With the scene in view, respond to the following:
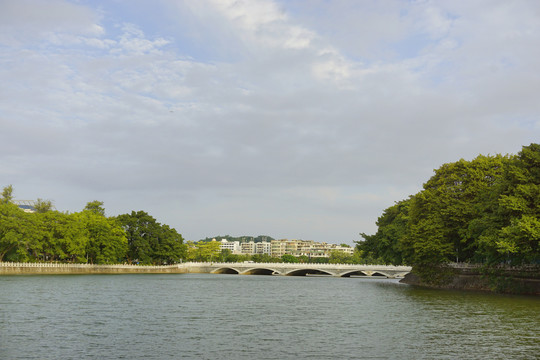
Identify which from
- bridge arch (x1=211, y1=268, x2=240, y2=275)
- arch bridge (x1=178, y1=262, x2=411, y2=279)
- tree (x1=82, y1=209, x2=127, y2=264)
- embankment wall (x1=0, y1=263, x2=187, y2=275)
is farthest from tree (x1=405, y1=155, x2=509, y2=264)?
bridge arch (x1=211, y1=268, x2=240, y2=275)

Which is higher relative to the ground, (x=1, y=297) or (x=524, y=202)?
(x=524, y=202)

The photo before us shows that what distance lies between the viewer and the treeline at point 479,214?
55125mm

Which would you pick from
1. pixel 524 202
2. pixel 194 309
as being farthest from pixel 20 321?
pixel 524 202

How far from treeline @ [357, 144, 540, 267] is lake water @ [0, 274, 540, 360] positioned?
815 centimetres

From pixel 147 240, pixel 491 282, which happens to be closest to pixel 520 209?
pixel 491 282

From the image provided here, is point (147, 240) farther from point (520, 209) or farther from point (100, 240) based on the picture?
point (520, 209)

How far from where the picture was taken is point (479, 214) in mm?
67188

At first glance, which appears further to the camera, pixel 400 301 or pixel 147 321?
pixel 400 301

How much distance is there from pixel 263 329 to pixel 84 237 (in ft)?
319

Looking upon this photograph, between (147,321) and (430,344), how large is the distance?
63.4 feet

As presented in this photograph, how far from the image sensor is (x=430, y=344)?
28.3 meters

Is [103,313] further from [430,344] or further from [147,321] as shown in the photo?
[430,344]

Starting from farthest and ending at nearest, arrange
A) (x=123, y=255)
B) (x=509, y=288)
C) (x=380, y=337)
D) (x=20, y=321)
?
(x=123, y=255)
(x=509, y=288)
(x=20, y=321)
(x=380, y=337)

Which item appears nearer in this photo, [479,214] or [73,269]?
[479,214]
